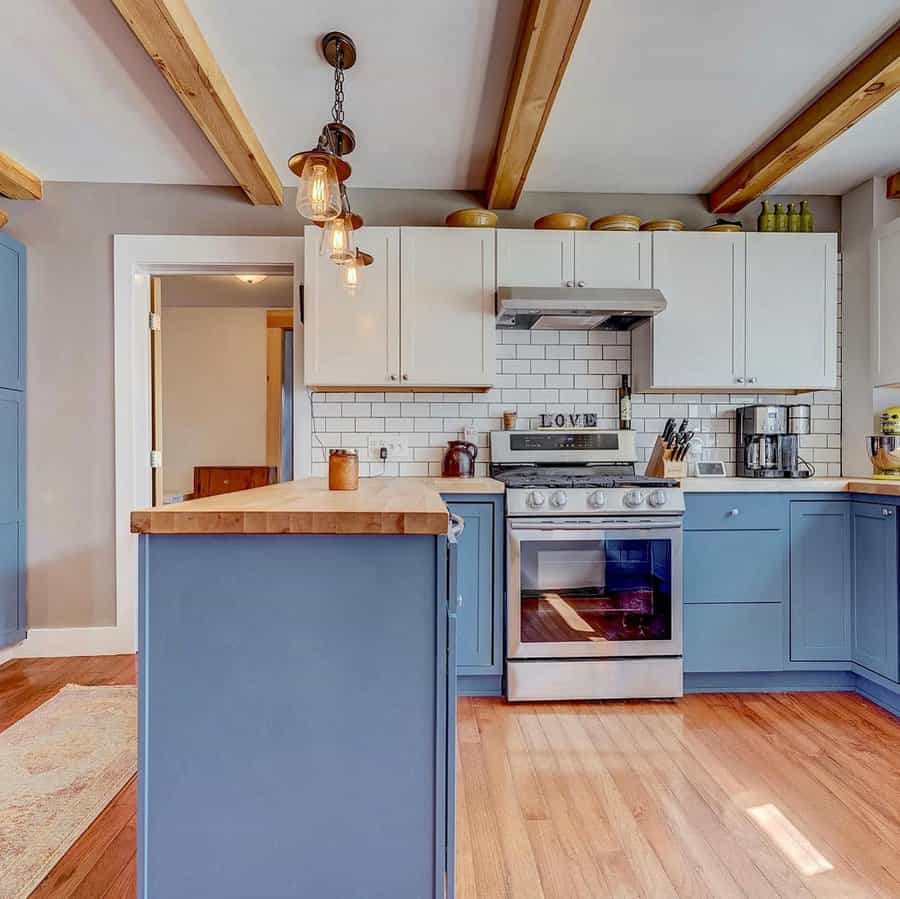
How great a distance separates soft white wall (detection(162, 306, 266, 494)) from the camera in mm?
5980

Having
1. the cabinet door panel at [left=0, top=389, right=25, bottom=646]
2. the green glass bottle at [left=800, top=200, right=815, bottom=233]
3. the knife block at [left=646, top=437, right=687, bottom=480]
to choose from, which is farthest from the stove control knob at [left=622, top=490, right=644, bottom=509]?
the cabinet door panel at [left=0, top=389, right=25, bottom=646]

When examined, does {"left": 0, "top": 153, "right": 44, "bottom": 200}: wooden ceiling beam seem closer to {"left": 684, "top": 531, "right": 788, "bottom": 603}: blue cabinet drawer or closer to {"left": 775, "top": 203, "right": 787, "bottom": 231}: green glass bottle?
{"left": 684, "top": 531, "right": 788, "bottom": 603}: blue cabinet drawer

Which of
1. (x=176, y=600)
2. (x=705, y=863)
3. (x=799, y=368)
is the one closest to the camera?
(x=176, y=600)

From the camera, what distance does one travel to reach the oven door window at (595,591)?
2.58 metres

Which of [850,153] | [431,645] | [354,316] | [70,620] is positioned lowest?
[70,620]

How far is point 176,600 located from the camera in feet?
3.89

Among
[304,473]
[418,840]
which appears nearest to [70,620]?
Answer: [304,473]

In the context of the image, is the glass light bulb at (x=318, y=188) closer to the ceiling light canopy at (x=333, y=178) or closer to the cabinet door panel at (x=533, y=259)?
the ceiling light canopy at (x=333, y=178)

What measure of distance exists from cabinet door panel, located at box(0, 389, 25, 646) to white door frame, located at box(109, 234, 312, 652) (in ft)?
1.49

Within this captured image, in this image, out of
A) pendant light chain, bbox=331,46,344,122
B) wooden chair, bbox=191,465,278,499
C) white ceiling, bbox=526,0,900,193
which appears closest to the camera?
white ceiling, bbox=526,0,900,193

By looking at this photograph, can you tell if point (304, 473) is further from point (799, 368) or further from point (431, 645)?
point (799, 368)

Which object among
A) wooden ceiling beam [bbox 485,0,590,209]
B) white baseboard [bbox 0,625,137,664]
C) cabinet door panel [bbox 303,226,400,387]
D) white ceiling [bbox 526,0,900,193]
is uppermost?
white ceiling [bbox 526,0,900,193]

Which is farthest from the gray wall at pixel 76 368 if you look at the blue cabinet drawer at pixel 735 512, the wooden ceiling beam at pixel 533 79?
the blue cabinet drawer at pixel 735 512

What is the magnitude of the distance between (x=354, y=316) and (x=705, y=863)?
96.3 inches
